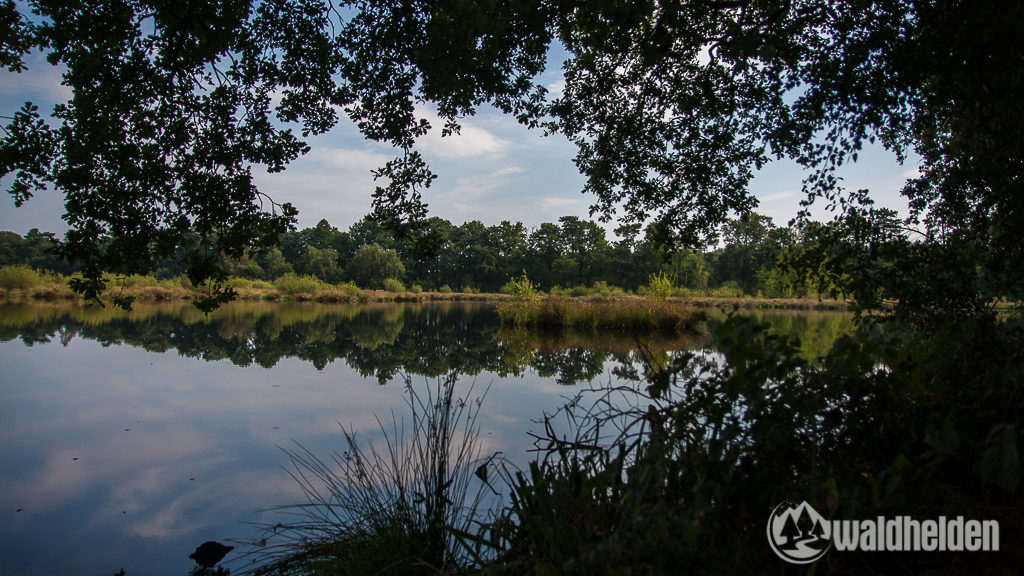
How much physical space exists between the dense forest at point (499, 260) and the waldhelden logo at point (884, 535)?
148 ft

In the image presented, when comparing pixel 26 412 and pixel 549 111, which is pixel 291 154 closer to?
pixel 549 111

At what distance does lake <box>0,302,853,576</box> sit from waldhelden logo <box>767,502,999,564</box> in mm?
688

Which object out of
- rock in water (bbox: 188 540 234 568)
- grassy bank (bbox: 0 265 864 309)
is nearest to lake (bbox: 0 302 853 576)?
rock in water (bbox: 188 540 234 568)

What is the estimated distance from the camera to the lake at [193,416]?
3242 millimetres

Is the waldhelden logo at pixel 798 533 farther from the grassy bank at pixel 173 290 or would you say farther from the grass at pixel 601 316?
the grassy bank at pixel 173 290

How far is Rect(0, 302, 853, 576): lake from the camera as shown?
324cm

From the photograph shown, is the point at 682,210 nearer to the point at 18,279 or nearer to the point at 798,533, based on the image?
the point at 798,533

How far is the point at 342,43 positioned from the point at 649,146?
10.4 ft

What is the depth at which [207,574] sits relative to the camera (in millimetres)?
2752

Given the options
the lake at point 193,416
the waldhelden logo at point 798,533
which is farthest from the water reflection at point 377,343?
the waldhelden logo at point 798,533

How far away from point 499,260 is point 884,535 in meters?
61.6

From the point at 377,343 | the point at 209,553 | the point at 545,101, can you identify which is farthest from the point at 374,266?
the point at 209,553

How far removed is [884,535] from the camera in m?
1.25

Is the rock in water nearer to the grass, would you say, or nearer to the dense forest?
the grass
